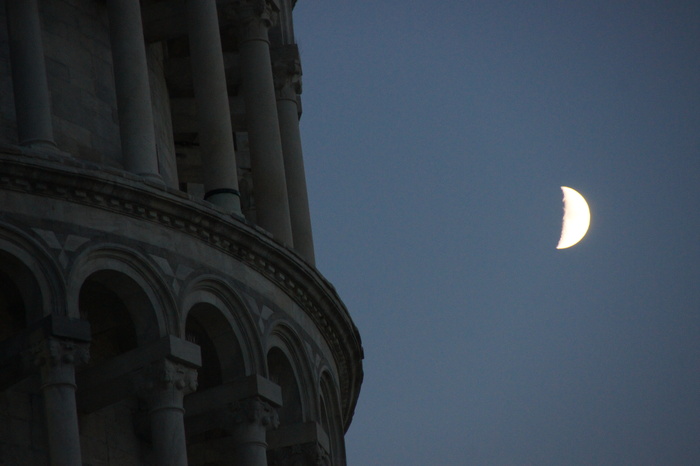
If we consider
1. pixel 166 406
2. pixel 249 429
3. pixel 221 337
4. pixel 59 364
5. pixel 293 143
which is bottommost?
pixel 249 429

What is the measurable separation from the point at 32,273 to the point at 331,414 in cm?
988

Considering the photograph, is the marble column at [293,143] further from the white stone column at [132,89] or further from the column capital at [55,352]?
the column capital at [55,352]

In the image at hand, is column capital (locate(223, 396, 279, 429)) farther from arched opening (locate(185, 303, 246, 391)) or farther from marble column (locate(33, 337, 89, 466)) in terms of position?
marble column (locate(33, 337, 89, 466))

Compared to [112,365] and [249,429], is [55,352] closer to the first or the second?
[112,365]

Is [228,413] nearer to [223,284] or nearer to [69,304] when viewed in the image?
[223,284]

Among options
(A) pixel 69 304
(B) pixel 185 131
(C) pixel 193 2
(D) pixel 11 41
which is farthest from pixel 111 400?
(B) pixel 185 131

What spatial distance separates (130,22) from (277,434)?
28.6 feet

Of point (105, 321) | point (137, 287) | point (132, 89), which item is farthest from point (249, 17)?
point (137, 287)

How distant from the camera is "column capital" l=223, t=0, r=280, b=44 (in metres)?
38.4

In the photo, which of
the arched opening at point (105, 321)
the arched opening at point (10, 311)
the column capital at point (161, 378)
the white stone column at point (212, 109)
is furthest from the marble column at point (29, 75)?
the column capital at point (161, 378)

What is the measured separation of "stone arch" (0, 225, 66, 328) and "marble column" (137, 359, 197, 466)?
2.04 m

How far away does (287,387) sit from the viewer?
34.3 meters

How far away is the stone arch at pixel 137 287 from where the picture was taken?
3019 centimetres

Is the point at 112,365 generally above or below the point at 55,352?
above
